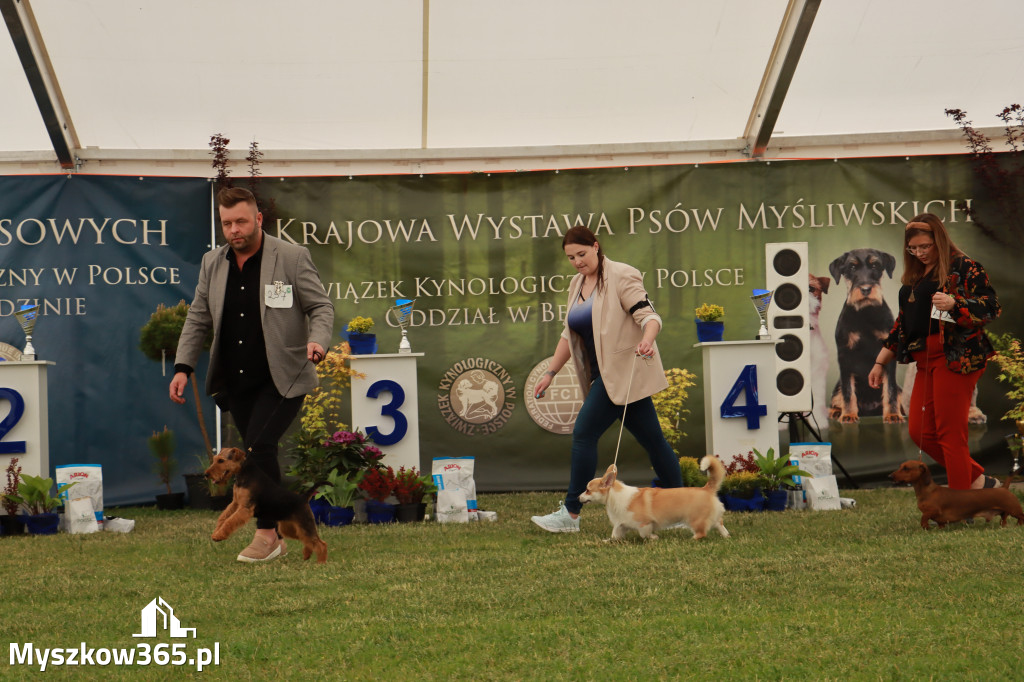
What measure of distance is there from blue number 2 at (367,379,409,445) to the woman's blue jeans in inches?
72.8

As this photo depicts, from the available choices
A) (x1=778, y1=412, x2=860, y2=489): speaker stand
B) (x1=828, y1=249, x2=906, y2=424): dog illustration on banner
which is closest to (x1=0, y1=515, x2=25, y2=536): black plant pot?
(x1=778, y1=412, x2=860, y2=489): speaker stand

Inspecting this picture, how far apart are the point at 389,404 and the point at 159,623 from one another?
3.48 m

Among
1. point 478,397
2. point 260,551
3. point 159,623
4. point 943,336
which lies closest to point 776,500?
point 943,336

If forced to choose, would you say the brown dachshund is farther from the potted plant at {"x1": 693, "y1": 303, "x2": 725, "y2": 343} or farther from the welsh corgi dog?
the potted plant at {"x1": 693, "y1": 303, "x2": 725, "y2": 343}

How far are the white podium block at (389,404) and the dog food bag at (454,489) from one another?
0.37 meters

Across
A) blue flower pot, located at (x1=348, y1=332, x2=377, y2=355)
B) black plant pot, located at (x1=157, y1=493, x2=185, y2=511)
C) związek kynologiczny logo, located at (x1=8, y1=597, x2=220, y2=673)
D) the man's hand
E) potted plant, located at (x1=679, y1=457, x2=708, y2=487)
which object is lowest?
black plant pot, located at (x1=157, y1=493, x2=185, y2=511)

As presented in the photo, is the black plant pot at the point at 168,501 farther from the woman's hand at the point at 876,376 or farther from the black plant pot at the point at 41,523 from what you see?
the woman's hand at the point at 876,376

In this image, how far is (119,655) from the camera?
256 cm

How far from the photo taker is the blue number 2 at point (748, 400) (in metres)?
6.33

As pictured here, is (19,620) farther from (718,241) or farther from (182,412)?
(718,241)

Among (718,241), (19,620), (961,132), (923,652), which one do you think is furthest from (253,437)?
(961,132)

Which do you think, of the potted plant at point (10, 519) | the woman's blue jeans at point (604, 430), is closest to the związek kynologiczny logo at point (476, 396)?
the woman's blue jeans at point (604, 430)

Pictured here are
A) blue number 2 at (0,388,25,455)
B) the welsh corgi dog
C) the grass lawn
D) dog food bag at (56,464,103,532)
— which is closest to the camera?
the grass lawn

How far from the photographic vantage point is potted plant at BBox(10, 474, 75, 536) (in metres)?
5.70
